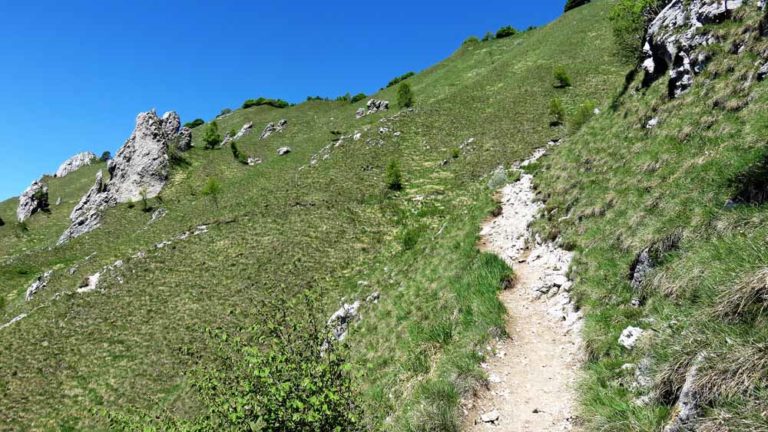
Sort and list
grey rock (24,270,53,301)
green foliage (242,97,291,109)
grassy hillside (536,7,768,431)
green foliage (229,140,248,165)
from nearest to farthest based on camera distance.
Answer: grassy hillside (536,7,768,431)
grey rock (24,270,53,301)
green foliage (229,140,248,165)
green foliage (242,97,291,109)

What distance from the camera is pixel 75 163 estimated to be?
116 metres

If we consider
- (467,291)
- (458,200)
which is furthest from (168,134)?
(467,291)

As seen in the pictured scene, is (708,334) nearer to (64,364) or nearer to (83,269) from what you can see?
(64,364)

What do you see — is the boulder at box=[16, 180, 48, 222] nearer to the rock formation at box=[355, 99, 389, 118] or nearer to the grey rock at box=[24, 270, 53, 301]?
the grey rock at box=[24, 270, 53, 301]

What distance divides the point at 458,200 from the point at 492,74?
43.2 metres

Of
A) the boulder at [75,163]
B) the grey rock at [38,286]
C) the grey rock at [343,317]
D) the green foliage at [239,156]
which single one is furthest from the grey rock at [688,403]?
the boulder at [75,163]

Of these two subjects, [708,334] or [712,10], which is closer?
[708,334]

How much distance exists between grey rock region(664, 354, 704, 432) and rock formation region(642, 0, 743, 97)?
732 inches

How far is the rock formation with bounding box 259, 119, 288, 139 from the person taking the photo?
8712cm

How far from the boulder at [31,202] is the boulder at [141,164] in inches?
705

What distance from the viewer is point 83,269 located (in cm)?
4109

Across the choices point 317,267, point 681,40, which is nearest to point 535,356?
point 681,40

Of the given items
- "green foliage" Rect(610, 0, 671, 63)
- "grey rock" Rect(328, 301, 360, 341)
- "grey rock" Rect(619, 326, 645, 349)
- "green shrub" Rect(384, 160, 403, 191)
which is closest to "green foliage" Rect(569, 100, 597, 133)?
"green foliage" Rect(610, 0, 671, 63)

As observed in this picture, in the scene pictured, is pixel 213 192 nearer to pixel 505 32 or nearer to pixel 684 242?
pixel 684 242
